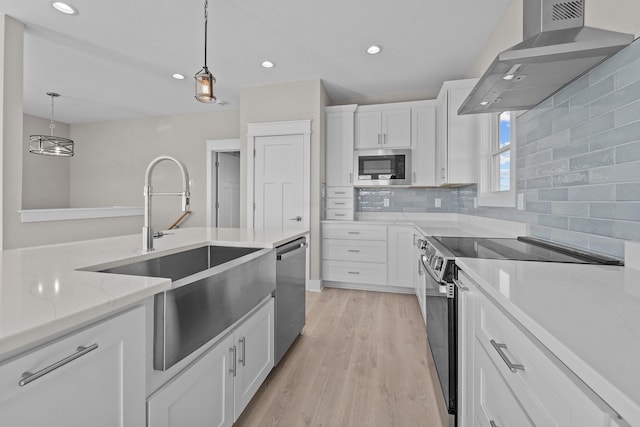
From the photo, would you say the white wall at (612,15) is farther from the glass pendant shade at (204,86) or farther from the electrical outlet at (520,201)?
the glass pendant shade at (204,86)

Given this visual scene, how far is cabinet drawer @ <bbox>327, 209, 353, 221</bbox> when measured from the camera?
4004 mm

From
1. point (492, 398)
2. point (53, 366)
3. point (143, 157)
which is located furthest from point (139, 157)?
point (492, 398)

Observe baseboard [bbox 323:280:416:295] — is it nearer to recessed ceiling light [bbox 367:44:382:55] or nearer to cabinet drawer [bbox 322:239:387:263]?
cabinet drawer [bbox 322:239:387:263]

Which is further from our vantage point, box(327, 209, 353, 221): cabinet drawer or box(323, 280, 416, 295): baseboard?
box(327, 209, 353, 221): cabinet drawer

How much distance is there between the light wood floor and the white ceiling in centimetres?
274

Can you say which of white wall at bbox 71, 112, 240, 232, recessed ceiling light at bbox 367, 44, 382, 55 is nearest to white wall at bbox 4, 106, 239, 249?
white wall at bbox 71, 112, 240, 232

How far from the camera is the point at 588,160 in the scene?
1.37m

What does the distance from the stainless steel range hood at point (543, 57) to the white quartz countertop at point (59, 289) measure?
1.54m

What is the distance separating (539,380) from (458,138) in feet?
9.73

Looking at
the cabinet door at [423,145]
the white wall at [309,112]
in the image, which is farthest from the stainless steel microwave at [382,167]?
the white wall at [309,112]

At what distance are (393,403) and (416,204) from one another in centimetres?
288

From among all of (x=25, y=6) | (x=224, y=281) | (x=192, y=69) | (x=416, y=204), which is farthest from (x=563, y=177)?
(x=25, y=6)

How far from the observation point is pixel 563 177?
157 cm

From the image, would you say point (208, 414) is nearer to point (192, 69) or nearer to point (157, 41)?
point (157, 41)
